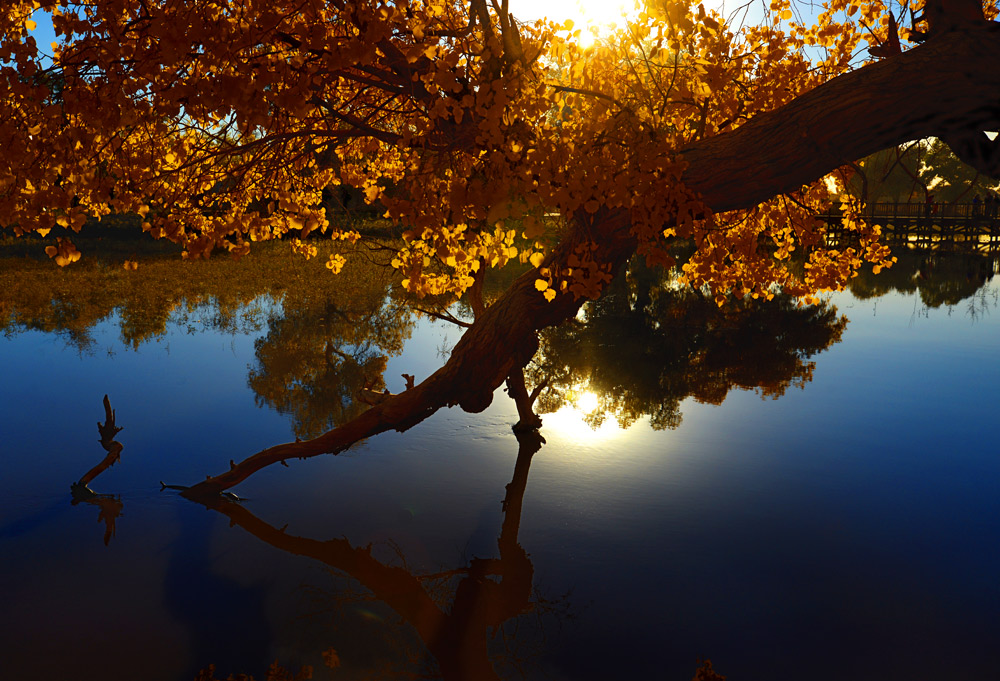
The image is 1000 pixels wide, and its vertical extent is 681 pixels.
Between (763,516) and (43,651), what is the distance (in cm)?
902

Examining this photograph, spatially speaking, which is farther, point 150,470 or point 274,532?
point 150,470

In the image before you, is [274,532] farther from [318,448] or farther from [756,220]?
[756,220]

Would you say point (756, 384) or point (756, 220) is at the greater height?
point (756, 384)

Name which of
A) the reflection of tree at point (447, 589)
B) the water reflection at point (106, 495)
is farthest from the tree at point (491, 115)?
the water reflection at point (106, 495)

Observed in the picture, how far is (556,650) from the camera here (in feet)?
23.9

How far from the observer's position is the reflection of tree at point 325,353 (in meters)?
14.7

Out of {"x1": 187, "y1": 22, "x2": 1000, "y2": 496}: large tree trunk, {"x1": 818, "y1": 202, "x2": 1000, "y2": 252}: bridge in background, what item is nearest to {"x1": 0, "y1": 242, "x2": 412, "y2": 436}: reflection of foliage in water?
{"x1": 187, "y1": 22, "x2": 1000, "y2": 496}: large tree trunk

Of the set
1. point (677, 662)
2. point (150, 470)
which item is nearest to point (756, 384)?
point (677, 662)

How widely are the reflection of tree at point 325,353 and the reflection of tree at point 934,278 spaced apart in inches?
895

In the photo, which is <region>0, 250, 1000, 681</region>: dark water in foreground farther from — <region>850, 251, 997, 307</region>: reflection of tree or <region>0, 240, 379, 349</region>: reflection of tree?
<region>850, 251, 997, 307</region>: reflection of tree

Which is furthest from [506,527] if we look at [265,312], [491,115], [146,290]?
[146,290]

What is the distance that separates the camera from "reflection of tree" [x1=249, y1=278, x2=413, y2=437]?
14.7 meters

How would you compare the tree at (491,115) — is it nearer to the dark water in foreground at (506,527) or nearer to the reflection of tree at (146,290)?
the dark water in foreground at (506,527)

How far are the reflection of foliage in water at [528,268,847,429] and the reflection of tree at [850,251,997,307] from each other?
6647mm
